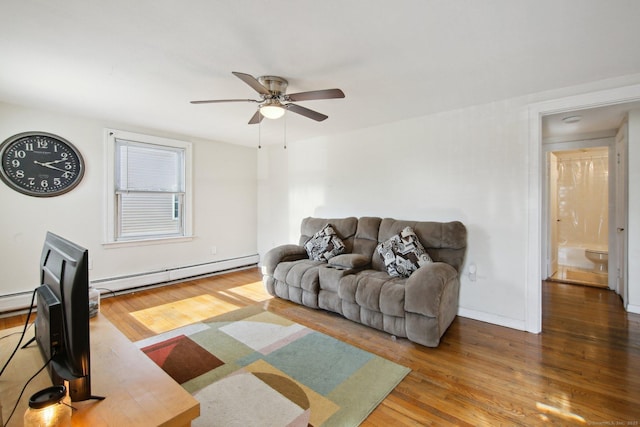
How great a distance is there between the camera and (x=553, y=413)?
1761mm

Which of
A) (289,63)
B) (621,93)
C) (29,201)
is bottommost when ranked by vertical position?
(29,201)

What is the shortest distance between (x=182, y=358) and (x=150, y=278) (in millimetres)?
2347

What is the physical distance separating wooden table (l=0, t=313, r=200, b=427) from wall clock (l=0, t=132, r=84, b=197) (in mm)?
2817

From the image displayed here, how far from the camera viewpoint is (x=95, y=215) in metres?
3.85

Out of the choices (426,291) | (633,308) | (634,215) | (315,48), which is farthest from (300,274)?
(634,215)

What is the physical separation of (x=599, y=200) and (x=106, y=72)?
7609 mm

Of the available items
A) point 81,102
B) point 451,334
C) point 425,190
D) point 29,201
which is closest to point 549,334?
point 451,334

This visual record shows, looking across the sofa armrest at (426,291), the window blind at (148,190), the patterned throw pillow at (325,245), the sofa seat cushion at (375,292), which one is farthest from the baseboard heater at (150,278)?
the sofa armrest at (426,291)

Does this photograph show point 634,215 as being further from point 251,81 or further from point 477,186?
point 251,81

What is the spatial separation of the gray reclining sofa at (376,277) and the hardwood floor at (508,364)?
16 cm

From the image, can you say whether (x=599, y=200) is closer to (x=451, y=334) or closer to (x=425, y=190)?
(x=425, y=190)

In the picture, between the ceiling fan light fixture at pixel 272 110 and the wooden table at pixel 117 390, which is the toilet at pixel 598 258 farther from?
the wooden table at pixel 117 390

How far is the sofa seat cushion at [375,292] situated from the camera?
2.66 m

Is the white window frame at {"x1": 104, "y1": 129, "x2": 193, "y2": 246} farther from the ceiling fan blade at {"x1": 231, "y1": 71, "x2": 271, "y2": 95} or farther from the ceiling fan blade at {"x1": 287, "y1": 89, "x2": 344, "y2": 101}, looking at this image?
the ceiling fan blade at {"x1": 287, "y1": 89, "x2": 344, "y2": 101}
